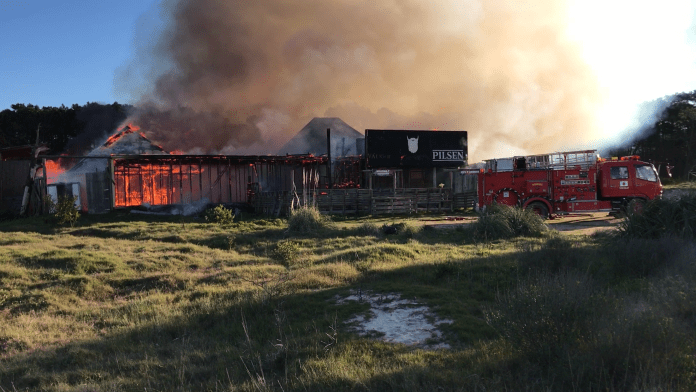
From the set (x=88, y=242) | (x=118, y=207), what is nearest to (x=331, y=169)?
(x=118, y=207)

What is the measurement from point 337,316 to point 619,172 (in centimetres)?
1686

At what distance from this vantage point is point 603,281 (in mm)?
7984

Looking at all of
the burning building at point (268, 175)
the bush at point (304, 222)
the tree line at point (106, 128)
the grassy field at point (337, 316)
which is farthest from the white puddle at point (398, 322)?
the tree line at point (106, 128)

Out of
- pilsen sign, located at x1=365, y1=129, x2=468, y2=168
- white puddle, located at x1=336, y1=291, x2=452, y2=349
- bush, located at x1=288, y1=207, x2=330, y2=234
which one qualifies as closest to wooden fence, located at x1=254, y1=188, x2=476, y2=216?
pilsen sign, located at x1=365, y1=129, x2=468, y2=168

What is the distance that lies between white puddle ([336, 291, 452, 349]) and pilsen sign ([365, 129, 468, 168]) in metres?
23.6

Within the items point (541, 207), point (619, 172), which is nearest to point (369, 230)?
point (541, 207)

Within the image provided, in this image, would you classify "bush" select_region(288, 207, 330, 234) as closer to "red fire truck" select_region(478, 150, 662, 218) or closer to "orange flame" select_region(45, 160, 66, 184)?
"red fire truck" select_region(478, 150, 662, 218)

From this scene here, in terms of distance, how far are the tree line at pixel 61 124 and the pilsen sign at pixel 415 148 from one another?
2395cm

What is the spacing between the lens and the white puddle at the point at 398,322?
587cm

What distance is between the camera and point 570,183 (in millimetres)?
19609

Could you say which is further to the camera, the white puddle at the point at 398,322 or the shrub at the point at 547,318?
the white puddle at the point at 398,322

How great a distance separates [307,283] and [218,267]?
136 inches

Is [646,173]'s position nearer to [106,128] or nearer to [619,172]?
[619,172]

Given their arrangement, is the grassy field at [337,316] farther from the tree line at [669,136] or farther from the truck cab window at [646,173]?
the tree line at [669,136]
